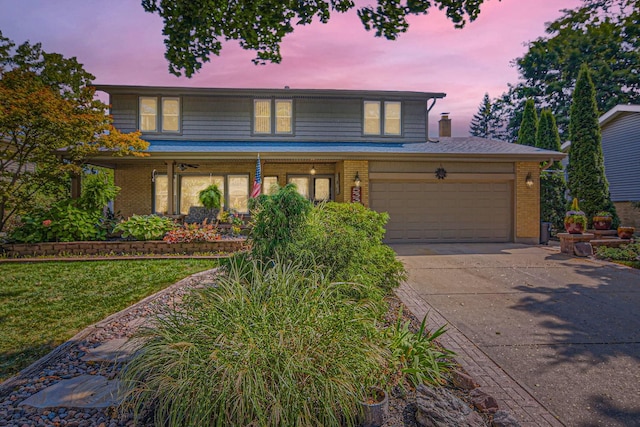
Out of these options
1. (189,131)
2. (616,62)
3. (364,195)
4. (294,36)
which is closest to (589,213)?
(364,195)

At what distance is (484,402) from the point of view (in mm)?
2637

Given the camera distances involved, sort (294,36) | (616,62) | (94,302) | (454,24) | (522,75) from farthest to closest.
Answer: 1. (522,75)
2. (616,62)
3. (94,302)
4. (294,36)
5. (454,24)

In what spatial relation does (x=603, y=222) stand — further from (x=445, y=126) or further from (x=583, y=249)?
(x=445, y=126)

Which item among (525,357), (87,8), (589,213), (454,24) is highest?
(87,8)

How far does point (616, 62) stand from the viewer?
2969 centimetres

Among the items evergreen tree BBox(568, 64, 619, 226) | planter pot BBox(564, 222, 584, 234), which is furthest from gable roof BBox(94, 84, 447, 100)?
planter pot BBox(564, 222, 584, 234)

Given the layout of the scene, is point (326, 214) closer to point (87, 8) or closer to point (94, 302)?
point (94, 302)

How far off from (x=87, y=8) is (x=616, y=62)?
3735cm

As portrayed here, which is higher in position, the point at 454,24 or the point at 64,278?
the point at 454,24

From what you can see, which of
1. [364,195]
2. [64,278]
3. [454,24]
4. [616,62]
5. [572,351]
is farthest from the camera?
[616,62]

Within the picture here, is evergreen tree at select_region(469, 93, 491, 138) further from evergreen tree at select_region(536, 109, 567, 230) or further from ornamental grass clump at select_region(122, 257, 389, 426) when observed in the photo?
ornamental grass clump at select_region(122, 257, 389, 426)

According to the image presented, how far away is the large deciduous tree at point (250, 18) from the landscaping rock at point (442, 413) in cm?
386

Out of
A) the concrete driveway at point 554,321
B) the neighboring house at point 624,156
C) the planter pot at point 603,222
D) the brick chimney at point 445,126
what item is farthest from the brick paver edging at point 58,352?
the neighboring house at point 624,156

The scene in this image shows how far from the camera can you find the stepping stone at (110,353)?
10.9ft
